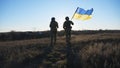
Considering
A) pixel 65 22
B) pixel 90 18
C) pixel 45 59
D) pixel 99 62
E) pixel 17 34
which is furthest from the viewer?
pixel 17 34

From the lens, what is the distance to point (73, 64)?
562 inches

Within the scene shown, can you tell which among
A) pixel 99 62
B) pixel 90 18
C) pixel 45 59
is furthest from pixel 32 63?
pixel 90 18

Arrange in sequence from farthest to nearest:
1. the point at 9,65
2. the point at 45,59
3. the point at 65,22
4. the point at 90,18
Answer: the point at 90,18
the point at 65,22
the point at 45,59
the point at 9,65

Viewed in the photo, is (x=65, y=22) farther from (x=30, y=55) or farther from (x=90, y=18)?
(x=90, y=18)

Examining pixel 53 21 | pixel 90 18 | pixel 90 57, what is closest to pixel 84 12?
pixel 90 18

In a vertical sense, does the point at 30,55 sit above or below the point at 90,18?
below

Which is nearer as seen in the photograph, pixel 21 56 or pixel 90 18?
pixel 21 56

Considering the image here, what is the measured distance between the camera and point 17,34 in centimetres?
4569

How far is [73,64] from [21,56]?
4124 millimetres

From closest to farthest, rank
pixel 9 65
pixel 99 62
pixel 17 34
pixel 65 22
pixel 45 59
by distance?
pixel 99 62 → pixel 9 65 → pixel 45 59 → pixel 65 22 → pixel 17 34

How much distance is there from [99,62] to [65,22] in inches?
364

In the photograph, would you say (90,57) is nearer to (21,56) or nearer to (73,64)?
(73,64)

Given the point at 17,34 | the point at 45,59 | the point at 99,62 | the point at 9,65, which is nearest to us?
the point at 99,62

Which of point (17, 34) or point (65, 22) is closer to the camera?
point (65, 22)
